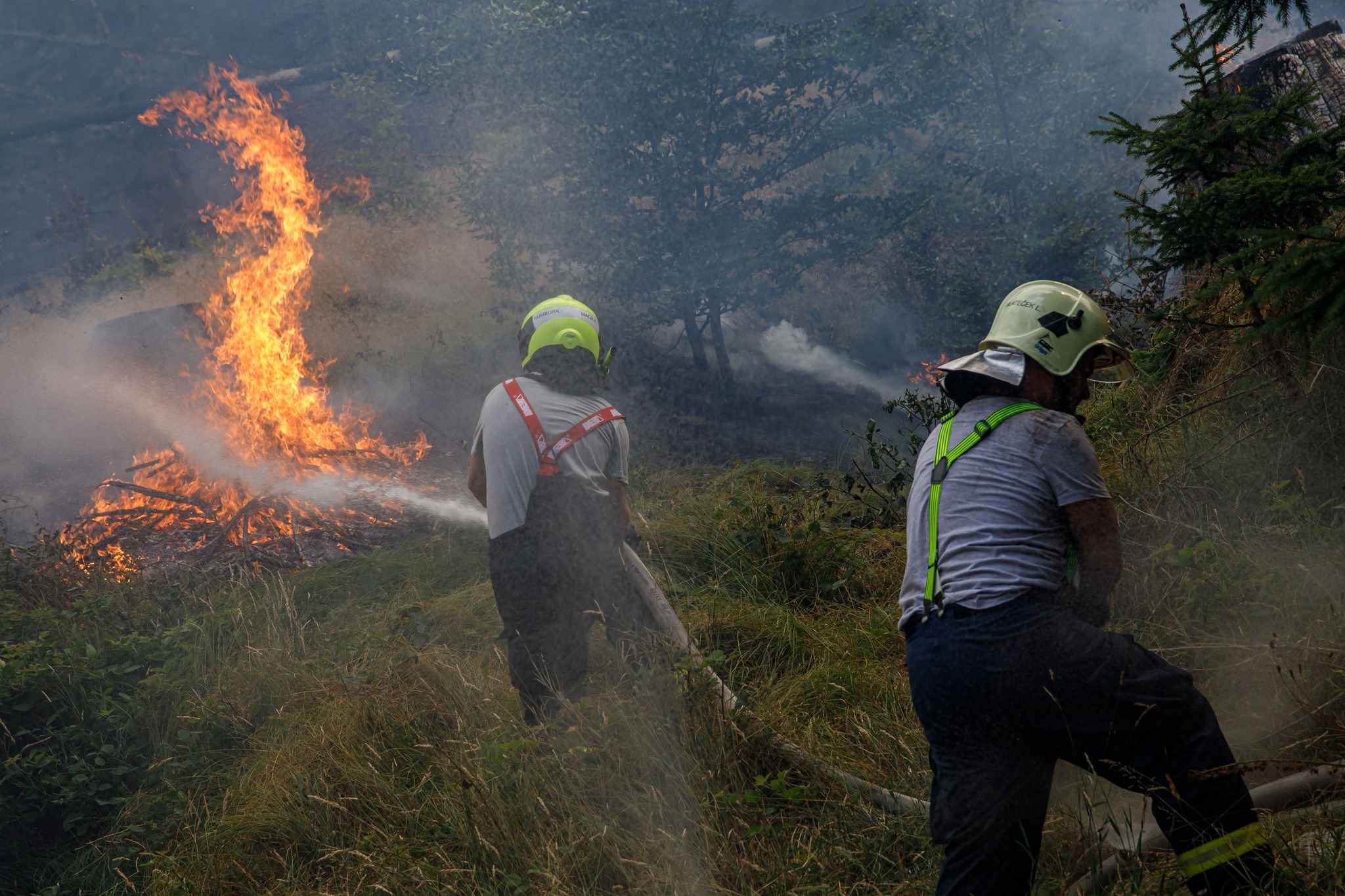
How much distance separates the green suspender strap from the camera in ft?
7.54

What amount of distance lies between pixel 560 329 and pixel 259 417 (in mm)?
6687

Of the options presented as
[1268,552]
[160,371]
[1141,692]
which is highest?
[160,371]

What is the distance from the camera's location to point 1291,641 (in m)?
3.13

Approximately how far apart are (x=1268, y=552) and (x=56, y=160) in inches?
880

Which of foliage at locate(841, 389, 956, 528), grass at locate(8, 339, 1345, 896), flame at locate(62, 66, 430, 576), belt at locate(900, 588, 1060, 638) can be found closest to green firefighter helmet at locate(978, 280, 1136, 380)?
belt at locate(900, 588, 1060, 638)

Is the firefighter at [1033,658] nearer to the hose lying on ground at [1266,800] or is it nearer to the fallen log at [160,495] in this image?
the hose lying on ground at [1266,800]

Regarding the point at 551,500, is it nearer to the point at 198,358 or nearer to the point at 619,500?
the point at 619,500

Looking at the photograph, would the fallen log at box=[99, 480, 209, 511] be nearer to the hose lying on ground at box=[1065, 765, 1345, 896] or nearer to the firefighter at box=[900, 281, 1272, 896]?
the firefighter at box=[900, 281, 1272, 896]

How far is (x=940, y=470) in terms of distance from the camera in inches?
94.0

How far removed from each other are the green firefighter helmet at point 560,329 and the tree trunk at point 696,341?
754 centimetres

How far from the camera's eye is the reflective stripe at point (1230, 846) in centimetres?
201

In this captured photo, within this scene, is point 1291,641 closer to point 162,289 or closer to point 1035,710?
point 1035,710

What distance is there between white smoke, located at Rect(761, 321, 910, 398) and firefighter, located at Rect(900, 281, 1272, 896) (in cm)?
1076

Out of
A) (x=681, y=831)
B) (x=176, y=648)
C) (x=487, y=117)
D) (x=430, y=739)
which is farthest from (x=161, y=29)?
(x=681, y=831)
